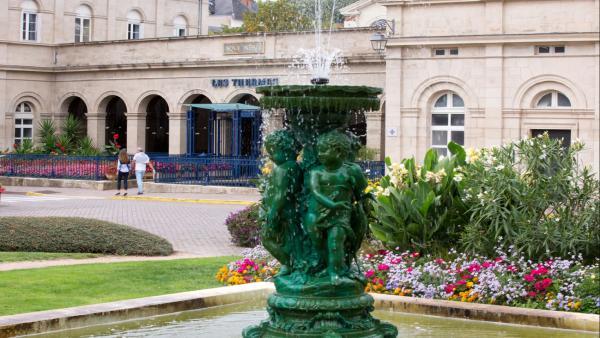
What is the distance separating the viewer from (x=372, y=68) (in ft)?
111

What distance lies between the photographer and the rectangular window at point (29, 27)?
138ft

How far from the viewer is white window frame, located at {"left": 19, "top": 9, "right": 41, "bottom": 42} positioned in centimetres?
4194

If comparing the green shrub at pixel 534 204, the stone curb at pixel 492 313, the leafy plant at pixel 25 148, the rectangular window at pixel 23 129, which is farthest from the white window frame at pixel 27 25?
the stone curb at pixel 492 313

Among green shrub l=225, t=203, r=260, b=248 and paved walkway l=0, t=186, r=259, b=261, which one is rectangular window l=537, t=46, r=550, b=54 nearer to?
paved walkway l=0, t=186, r=259, b=261

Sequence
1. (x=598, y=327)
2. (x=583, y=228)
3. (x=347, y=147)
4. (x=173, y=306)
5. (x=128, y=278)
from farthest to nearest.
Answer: (x=128, y=278)
(x=583, y=228)
(x=173, y=306)
(x=598, y=327)
(x=347, y=147)

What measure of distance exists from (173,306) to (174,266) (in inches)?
165

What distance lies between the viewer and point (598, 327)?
368 inches

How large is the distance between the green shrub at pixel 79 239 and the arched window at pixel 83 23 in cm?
2923

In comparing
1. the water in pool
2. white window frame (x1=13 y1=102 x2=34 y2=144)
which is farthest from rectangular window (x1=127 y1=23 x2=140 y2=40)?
the water in pool

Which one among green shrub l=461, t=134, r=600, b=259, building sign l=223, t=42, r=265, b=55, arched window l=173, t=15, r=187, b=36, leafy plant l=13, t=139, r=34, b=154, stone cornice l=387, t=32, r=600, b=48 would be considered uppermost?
arched window l=173, t=15, r=187, b=36

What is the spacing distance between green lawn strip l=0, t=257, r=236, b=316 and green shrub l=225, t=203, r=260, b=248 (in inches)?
99.0

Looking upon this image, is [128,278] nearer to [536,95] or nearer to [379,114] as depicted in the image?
[536,95]

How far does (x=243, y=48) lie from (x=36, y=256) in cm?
2233

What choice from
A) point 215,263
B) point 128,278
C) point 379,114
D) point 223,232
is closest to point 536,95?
point 379,114
